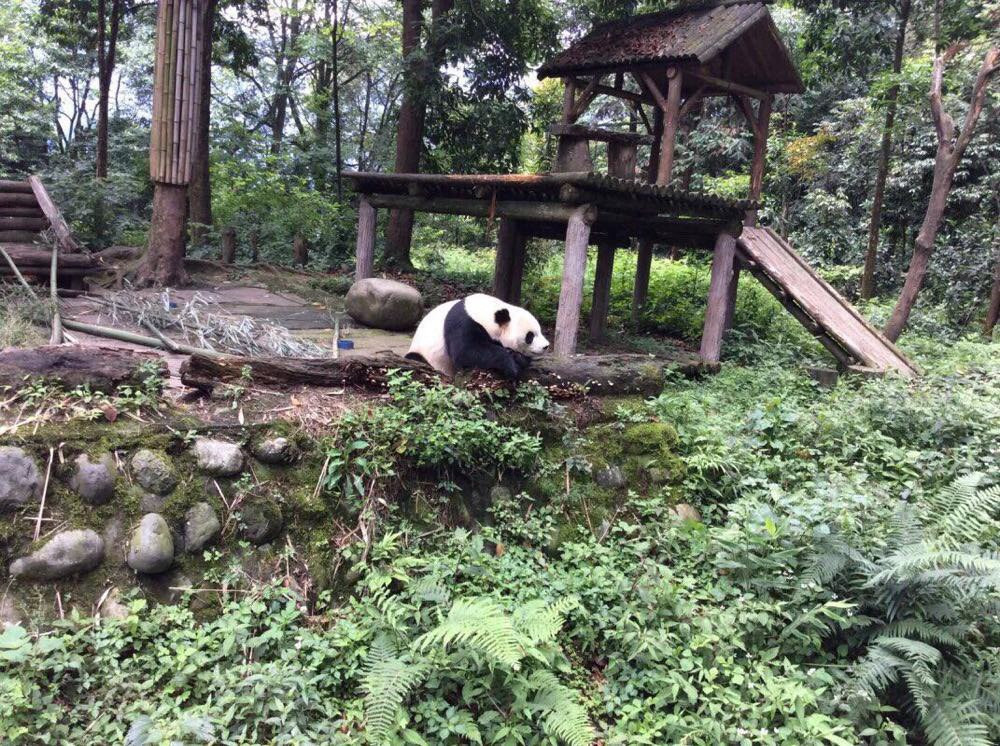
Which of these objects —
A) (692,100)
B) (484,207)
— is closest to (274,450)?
(484,207)

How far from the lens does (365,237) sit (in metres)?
9.36

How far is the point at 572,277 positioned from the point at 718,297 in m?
2.19

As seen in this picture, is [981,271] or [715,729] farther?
[981,271]

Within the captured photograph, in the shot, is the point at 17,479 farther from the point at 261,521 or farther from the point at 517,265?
the point at 517,265

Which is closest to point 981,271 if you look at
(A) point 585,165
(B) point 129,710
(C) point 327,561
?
(A) point 585,165

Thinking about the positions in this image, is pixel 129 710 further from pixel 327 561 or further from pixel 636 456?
pixel 636 456

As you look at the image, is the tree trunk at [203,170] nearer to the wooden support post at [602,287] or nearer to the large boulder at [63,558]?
the wooden support post at [602,287]

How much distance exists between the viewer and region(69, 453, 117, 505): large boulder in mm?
3129

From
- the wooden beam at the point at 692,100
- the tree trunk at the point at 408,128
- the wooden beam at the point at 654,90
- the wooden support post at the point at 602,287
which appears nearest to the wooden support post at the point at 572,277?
the wooden support post at the point at 602,287

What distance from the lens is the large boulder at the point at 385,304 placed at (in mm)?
7656

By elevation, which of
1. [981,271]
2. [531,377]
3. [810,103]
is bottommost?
[531,377]

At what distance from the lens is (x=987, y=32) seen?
8.55 meters

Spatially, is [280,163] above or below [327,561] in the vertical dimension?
above

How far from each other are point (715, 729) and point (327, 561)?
1.92m
